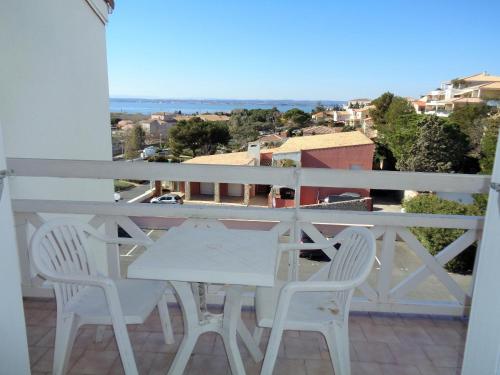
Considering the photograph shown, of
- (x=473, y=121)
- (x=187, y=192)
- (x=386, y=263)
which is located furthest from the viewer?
(x=473, y=121)

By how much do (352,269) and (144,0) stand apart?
21.5ft

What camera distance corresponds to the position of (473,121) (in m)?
25.0

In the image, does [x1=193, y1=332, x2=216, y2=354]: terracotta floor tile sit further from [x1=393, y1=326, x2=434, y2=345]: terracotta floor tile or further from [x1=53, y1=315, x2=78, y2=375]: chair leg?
[x1=393, y1=326, x2=434, y2=345]: terracotta floor tile

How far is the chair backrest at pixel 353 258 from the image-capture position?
4.99ft

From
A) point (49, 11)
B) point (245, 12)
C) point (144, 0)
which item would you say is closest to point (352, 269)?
point (49, 11)

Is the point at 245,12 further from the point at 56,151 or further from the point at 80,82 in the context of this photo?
the point at 56,151

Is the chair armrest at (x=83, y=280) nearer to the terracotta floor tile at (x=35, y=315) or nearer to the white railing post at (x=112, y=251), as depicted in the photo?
the white railing post at (x=112, y=251)

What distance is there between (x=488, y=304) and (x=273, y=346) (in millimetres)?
844

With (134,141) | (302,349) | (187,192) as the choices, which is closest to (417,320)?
(302,349)

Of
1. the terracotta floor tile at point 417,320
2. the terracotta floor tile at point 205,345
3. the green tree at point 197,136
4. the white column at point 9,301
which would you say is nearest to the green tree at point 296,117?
the green tree at point 197,136

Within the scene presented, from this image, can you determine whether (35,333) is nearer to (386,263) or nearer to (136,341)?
(136,341)

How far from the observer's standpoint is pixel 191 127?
2364 cm

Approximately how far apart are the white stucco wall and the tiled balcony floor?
78.0 inches

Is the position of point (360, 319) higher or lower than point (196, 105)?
lower
